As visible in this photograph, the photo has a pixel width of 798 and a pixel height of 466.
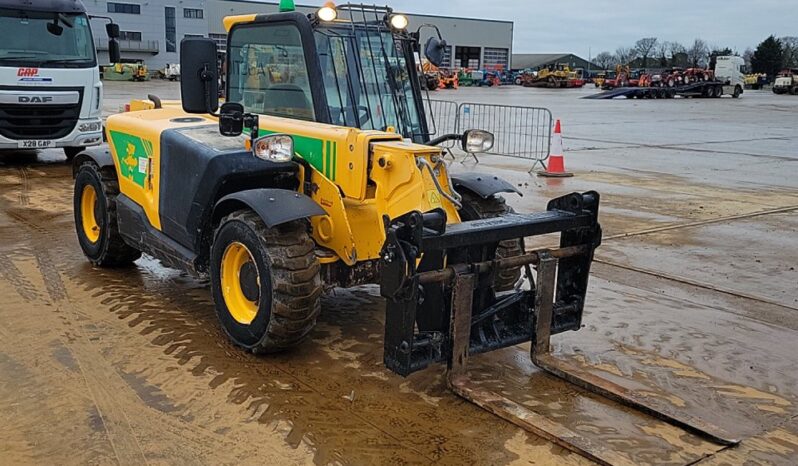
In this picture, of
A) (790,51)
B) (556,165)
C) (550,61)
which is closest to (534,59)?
(550,61)

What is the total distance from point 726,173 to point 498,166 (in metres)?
3.95

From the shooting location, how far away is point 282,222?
4.29 metres

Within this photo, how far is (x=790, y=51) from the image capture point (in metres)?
77.3

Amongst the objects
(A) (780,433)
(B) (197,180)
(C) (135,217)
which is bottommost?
(A) (780,433)

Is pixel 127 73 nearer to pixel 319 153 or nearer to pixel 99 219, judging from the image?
pixel 99 219

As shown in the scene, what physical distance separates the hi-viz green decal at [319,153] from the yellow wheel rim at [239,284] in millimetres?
698

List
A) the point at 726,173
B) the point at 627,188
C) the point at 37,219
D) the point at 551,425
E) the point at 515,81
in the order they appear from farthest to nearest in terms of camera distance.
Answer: the point at 515,81 → the point at 726,173 → the point at 627,188 → the point at 37,219 → the point at 551,425

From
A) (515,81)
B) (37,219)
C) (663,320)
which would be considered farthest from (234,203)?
(515,81)

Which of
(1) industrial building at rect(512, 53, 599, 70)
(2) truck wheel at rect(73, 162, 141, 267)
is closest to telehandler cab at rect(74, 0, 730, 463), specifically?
(2) truck wheel at rect(73, 162, 141, 267)

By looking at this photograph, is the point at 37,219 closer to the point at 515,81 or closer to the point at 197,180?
the point at 197,180

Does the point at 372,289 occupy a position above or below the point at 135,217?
below

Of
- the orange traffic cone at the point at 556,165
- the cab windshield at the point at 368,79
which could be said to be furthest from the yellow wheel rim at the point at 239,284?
the orange traffic cone at the point at 556,165

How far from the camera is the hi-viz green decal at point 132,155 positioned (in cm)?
580

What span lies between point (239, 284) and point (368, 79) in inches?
64.7
